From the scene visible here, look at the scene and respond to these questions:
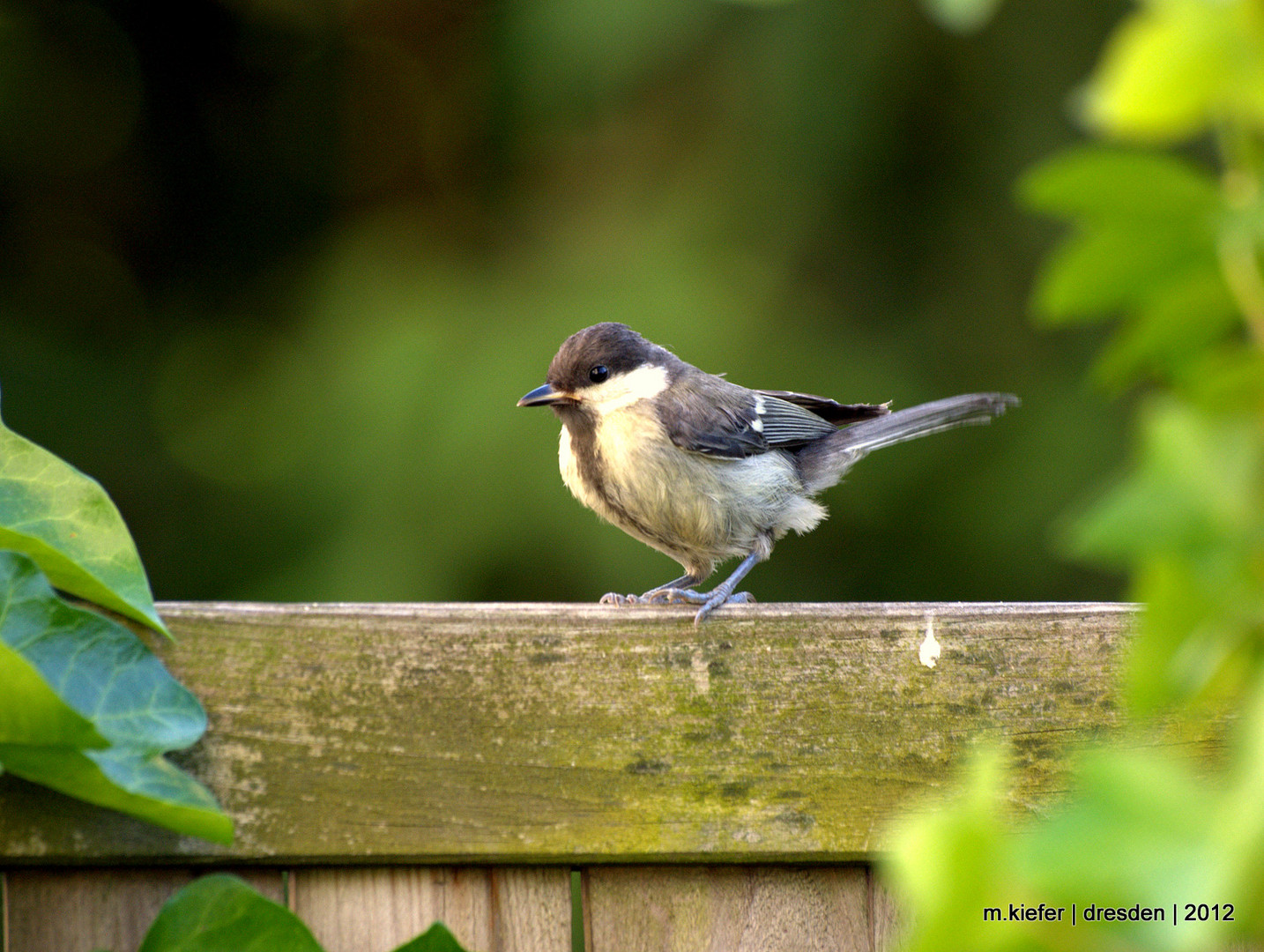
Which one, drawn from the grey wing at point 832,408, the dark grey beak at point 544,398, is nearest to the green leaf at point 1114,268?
the dark grey beak at point 544,398

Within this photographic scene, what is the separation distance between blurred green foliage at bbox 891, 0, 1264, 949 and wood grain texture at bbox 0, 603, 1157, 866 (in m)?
1.05

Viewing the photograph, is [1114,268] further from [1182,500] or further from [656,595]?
[656,595]

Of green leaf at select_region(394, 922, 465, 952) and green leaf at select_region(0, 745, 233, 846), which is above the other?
green leaf at select_region(0, 745, 233, 846)

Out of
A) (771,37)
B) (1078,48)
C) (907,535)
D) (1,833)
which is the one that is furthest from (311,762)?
(1078,48)

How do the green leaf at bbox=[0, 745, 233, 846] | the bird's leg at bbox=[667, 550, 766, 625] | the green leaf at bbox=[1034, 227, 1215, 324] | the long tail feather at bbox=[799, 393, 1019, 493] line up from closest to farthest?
the green leaf at bbox=[1034, 227, 1215, 324] < the green leaf at bbox=[0, 745, 233, 846] < the bird's leg at bbox=[667, 550, 766, 625] < the long tail feather at bbox=[799, 393, 1019, 493]

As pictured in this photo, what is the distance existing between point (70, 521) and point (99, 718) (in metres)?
0.23

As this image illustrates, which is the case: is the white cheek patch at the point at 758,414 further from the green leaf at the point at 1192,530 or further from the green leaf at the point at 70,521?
the green leaf at the point at 1192,530

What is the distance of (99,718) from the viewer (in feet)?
4.28

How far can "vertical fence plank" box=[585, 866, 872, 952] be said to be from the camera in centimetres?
147

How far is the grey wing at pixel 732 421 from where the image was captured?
314 centimetres

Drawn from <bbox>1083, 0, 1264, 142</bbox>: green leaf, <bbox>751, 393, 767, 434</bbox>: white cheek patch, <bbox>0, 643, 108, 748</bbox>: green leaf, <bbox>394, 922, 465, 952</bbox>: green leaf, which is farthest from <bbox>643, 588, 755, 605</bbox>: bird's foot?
<bbox>1083, 0, 1264, 142</bbox>: green leaf

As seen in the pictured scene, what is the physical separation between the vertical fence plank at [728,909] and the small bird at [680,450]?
1.23 meters

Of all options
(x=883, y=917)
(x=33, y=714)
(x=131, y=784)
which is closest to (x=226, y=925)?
(x=131, y=784)

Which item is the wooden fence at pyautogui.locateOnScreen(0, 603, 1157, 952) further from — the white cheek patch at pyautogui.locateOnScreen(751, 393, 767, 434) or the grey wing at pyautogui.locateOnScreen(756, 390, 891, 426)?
the grey wing at pyautogui.locateOnScreen(756, 390, 891, 426)
